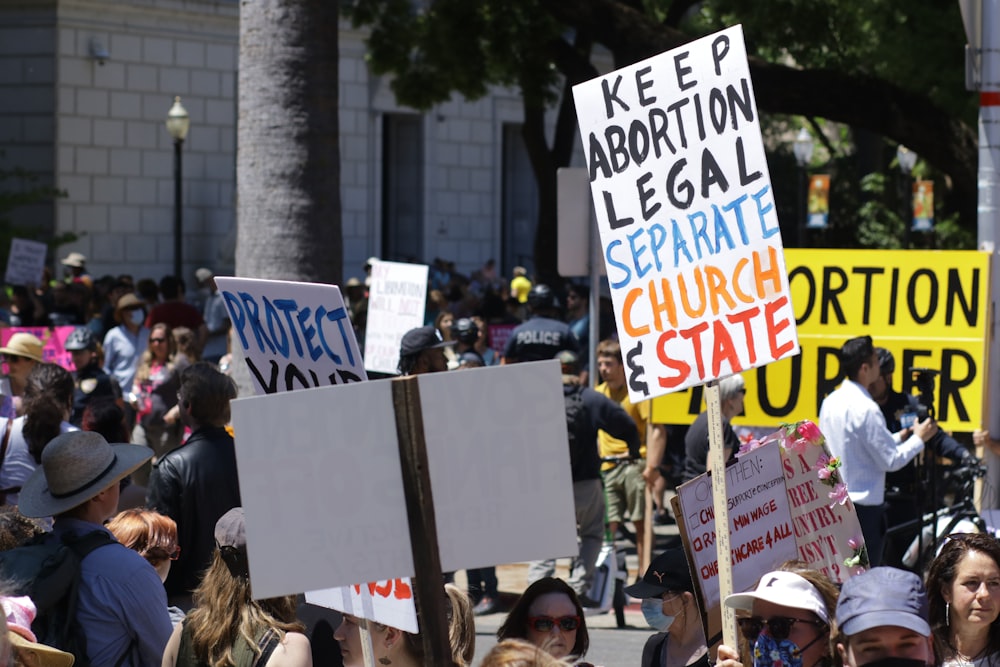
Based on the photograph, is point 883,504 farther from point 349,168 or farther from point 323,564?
point 349,168

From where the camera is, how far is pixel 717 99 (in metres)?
4.57

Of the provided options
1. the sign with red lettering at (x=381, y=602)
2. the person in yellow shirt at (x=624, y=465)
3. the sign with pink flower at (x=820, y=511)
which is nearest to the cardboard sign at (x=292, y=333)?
the sign with red lettering at (x=381, y=602)

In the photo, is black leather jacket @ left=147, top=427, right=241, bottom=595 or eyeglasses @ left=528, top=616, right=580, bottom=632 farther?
black leather jacket @ left=147, top=427, right=241, bottom=595

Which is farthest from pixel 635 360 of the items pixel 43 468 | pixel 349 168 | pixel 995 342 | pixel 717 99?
pixel 349 168

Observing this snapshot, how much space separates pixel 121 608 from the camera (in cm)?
457

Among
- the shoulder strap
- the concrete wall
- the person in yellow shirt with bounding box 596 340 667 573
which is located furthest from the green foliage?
the shoulder strap

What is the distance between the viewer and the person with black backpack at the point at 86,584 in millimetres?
4496

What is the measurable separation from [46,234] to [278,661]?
2526 centimetres

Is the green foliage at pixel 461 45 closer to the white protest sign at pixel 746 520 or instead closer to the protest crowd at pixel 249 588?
the protest crowd at pixel 249 588

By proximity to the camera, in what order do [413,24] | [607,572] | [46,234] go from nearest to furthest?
1. [607,572]
2. [413,24]
3. [46,234]

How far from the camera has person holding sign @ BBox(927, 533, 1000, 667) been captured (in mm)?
4523

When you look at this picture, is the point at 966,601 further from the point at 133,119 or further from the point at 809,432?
the point at 133,119

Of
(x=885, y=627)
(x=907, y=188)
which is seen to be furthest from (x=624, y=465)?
(x=907, y=188)

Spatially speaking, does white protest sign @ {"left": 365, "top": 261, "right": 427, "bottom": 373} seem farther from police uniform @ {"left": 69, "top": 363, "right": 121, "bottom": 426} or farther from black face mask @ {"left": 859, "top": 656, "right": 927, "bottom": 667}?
black face mask @ {"left": 859, "top": 656, "right": 927, "bottom": 667}
